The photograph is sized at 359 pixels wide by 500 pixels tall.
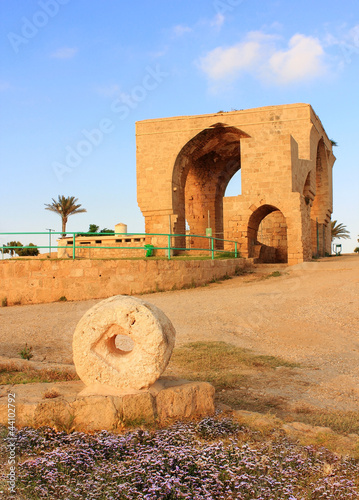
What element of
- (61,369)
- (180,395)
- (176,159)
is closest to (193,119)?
(176,159)

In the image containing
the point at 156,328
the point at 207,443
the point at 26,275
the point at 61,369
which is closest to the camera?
the point at 207,443

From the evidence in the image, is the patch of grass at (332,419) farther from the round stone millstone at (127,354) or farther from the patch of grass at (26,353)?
the patch of grass at (26,353)

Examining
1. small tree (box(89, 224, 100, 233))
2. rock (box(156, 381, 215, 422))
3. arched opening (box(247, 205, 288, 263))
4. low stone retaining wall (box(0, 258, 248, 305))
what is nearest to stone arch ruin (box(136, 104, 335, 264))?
arched opening (box(247, 205, 288, 263))

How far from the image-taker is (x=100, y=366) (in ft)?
11.8

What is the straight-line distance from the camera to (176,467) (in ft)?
8.83

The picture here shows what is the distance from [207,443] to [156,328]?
90 centimetres

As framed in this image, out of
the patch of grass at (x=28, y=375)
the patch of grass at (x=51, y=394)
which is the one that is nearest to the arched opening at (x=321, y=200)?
the patch of grass at (x=28, y=375)

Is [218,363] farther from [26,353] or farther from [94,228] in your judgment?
[94,228]

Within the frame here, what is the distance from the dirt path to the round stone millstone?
5.06 ft

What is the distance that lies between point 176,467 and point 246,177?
1479 cm

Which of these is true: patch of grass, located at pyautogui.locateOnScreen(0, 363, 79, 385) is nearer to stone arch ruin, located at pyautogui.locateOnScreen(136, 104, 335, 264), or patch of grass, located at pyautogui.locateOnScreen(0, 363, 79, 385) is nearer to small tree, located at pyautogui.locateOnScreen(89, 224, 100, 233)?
stone arch ruin, located at pyautogui.locateOnScreen(136, 104, 335, 264)

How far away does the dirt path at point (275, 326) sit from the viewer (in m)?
4.93

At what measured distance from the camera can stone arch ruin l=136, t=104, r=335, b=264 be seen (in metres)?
16.5

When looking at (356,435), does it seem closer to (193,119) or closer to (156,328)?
(156,328)
